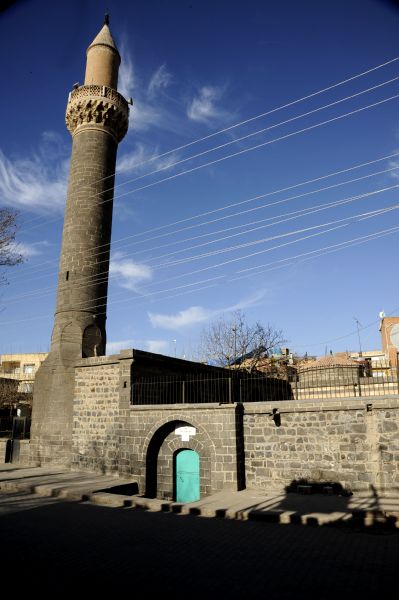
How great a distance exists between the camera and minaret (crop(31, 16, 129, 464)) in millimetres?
17078

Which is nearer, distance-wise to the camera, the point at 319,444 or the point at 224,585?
the point at 224,585

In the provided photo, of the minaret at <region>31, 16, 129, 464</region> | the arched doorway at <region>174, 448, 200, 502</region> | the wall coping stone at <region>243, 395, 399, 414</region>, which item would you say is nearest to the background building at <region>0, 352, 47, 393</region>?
the minaret at <region>31, 16, 129, 464</region>

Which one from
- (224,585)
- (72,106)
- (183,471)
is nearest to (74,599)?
(224,585)

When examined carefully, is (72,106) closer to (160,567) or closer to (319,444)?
(319,444)

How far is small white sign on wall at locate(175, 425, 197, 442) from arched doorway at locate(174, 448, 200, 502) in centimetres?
45

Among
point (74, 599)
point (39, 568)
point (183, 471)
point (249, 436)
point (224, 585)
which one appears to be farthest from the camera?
point (183, 471)

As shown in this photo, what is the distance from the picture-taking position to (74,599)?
4.94 m

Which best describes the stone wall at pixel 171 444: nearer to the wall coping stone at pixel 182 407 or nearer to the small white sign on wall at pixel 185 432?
the wall coping stone at pixel 182 407

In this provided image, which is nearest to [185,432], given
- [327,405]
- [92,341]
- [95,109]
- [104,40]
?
[327,405]

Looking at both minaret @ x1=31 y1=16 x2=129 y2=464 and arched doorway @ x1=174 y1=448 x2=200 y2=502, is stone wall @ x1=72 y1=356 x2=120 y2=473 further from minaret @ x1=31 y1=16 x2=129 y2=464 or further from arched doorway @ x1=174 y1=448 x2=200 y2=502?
arched doorway @ x1=174 y1=448 x2=200 y2=502

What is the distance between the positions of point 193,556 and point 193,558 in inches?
3.7

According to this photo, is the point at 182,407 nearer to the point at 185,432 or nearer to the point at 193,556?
the point at 185,432

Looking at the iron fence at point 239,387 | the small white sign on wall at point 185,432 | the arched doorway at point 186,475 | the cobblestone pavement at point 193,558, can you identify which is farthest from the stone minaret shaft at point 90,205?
the cobblestone pavement at point 193,558

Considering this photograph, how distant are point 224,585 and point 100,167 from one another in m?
18.1
